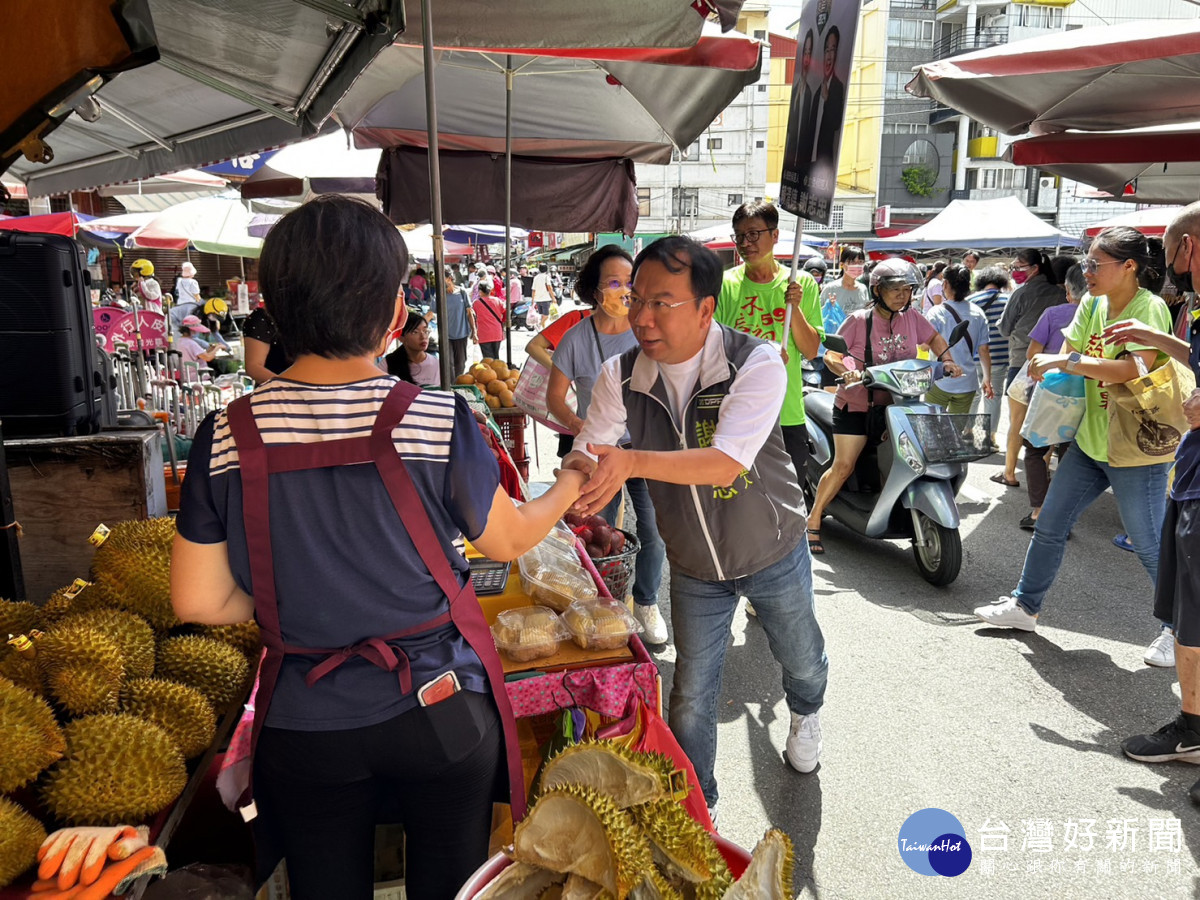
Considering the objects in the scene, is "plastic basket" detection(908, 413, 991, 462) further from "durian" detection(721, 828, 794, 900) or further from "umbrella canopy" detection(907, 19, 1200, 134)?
"durian" detection(721, 828, 794, 900)

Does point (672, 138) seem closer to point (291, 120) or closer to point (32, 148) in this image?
point (291, 120)

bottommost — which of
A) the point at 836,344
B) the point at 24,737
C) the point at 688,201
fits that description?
the point at 24,737

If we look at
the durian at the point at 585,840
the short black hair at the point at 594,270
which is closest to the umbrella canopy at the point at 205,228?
the short black hair at the point at 594,270

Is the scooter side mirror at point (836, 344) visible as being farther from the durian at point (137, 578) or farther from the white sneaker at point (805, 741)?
the durian at point (137, 578)

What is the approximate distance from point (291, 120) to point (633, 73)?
1.99 metres

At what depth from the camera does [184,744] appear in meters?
1.71

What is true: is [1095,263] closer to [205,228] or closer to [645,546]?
[645,546]

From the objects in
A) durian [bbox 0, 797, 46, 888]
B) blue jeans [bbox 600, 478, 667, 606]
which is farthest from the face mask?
durian [bbox 0, 797, 46, 888]

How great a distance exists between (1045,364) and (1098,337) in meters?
0.26

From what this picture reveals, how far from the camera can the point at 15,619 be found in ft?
6.29

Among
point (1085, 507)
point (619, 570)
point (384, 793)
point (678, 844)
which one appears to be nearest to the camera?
point (678, 844)

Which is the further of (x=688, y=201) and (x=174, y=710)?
(x=688, y=201)

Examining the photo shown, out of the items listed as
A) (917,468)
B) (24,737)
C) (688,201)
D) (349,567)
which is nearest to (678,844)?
(349,567)

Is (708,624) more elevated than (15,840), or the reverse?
(15,840)
